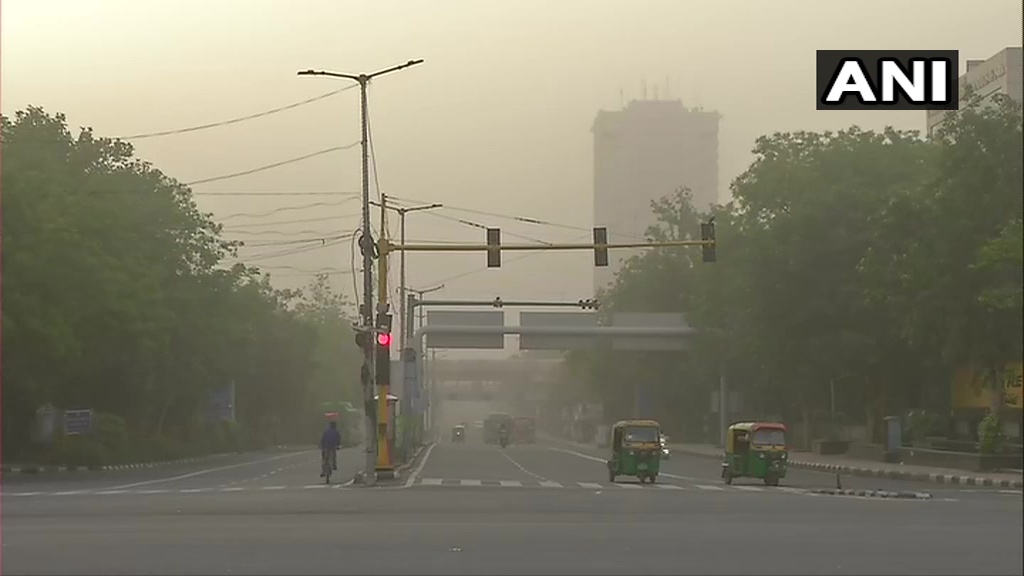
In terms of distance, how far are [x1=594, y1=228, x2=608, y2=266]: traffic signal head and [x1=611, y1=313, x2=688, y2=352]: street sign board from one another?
5306cm

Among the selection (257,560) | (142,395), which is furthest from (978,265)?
(142,395)

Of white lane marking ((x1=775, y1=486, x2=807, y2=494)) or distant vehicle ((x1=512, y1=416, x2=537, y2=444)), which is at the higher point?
white lane marking ((x1=775, y1=486, x2=807, y2=494))

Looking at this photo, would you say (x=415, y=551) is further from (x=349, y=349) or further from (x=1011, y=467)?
(x=349, y=349)

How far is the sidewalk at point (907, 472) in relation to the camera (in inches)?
1704

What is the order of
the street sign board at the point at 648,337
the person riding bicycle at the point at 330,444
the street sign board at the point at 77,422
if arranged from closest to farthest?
the person riding bicycle at the point at 330,444 → the street sign board at the point at 77,422 → the street sign board at the point at 648,337

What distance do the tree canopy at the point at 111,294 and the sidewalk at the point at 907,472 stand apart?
2640 cm

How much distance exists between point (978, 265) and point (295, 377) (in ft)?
264

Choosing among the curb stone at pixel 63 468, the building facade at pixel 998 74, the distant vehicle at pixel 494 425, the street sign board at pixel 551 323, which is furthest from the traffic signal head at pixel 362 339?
the distant vehicle at pixel 494 425

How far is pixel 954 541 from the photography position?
21.2 m

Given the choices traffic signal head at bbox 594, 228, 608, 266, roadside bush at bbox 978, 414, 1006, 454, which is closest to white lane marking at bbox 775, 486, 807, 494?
traffic signal head at bbox 594, 228, 608, 266

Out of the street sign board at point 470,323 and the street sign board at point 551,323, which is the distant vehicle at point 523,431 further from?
the street sign board at point 470,323

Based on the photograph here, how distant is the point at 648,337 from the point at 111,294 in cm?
4171

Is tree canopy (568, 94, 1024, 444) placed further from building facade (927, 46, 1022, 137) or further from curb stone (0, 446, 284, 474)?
curb stone (0, 446, 284, 474)

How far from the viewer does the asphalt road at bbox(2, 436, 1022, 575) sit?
18.3 metres
